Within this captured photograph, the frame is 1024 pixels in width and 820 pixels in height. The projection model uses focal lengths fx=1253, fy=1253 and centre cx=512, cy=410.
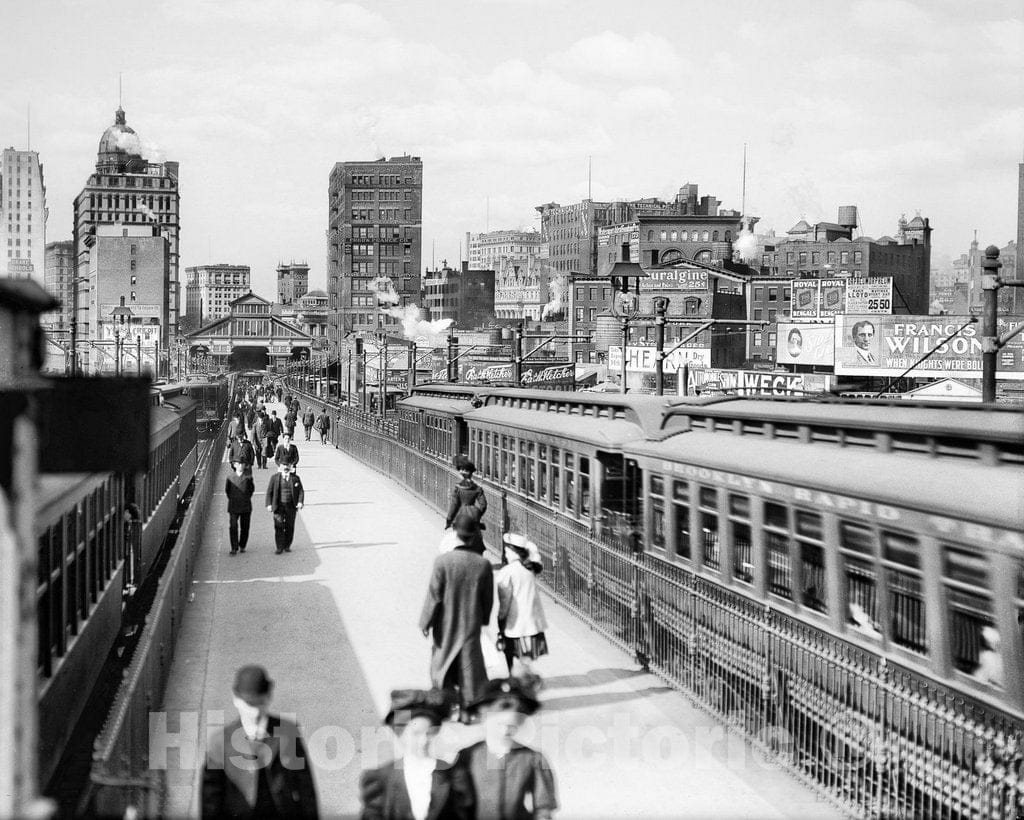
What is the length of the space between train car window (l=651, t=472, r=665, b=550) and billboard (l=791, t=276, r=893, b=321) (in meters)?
52.3

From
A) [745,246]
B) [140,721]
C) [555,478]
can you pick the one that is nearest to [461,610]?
[140,721]

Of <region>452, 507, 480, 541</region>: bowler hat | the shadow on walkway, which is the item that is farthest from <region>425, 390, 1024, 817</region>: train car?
<region>452, 507, 480, 541</region>: bowler hat

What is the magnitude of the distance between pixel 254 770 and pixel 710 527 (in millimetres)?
8169

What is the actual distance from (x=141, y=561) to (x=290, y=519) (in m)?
3.94

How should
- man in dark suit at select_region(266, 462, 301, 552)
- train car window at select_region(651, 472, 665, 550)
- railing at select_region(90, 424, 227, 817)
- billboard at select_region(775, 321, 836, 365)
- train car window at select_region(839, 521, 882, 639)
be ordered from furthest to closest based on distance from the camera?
billboard at select_region(775, 321, 836, 365), man in dark suit at select_region(266, 462, 301, 552), train car window at select_region(651, 472, 665, 550), train car window at select_region(839, 521, 882, 639), railing at select_region(90, 424, 227, 817)

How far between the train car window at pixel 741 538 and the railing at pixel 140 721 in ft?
17.3

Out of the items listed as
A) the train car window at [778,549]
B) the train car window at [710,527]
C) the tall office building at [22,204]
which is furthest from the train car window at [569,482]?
the tall office building at [22,204]

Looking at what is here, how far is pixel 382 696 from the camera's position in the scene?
11398 mm

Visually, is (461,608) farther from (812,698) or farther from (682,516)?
(682,516)

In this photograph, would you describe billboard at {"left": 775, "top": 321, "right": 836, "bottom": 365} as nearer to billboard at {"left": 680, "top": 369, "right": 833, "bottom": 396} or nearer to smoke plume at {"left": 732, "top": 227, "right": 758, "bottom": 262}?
billboard at {"left": 680, "top": 369, "right": 833, "bottom": 396}

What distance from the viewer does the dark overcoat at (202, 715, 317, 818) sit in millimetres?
5156

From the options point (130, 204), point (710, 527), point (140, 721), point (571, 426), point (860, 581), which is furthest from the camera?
point (130, 204)

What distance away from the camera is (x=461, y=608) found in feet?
30.5

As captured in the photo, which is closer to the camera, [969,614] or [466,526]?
[969,614]
